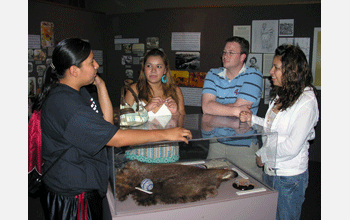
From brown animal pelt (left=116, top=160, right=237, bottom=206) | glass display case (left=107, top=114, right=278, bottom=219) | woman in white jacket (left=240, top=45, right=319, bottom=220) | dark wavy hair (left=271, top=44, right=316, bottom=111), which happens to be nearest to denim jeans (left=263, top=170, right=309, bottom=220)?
woman in white jacket (left=240, top=45, right=319, bottom=220)

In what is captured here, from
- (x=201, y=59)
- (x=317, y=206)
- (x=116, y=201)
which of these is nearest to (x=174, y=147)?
(x=116, y=201)

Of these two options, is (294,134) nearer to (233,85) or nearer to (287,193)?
(287,193)

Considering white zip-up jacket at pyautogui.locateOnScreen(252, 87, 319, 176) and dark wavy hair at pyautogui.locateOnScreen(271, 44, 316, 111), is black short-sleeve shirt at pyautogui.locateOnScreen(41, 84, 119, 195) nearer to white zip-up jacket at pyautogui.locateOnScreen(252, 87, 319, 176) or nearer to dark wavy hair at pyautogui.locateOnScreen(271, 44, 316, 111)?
white zip-up jacket at pyautogui.locateOnScreen(252, 87, 319, 176)

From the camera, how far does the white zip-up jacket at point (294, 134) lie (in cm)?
188

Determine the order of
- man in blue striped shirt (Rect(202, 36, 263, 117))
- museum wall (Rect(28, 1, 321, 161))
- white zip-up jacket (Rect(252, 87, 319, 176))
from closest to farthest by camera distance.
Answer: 1. white zip-up jacket (Rect(252, 87, 319, 176))
2. man in blue striped shirt (Rect(202, 36, 263, 117))
3. museum wall (Rect(28, 1, 321, 161))

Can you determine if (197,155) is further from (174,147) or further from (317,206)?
(317,206)

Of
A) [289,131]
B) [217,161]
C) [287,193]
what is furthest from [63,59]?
[287,193]

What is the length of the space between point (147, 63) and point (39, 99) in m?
1.38

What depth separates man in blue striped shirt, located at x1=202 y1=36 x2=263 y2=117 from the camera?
254 centimetres

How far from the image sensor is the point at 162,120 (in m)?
2.07

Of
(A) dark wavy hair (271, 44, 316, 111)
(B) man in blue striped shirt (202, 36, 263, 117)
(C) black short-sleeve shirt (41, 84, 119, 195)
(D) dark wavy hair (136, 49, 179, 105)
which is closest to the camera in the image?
(C) black short-sleeve shirt (41, 84, 119, 195)

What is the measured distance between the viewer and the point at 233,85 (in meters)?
2.71

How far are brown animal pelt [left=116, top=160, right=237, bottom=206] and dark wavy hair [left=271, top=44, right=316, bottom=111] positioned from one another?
0.73 metres

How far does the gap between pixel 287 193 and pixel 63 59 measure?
190 cm
